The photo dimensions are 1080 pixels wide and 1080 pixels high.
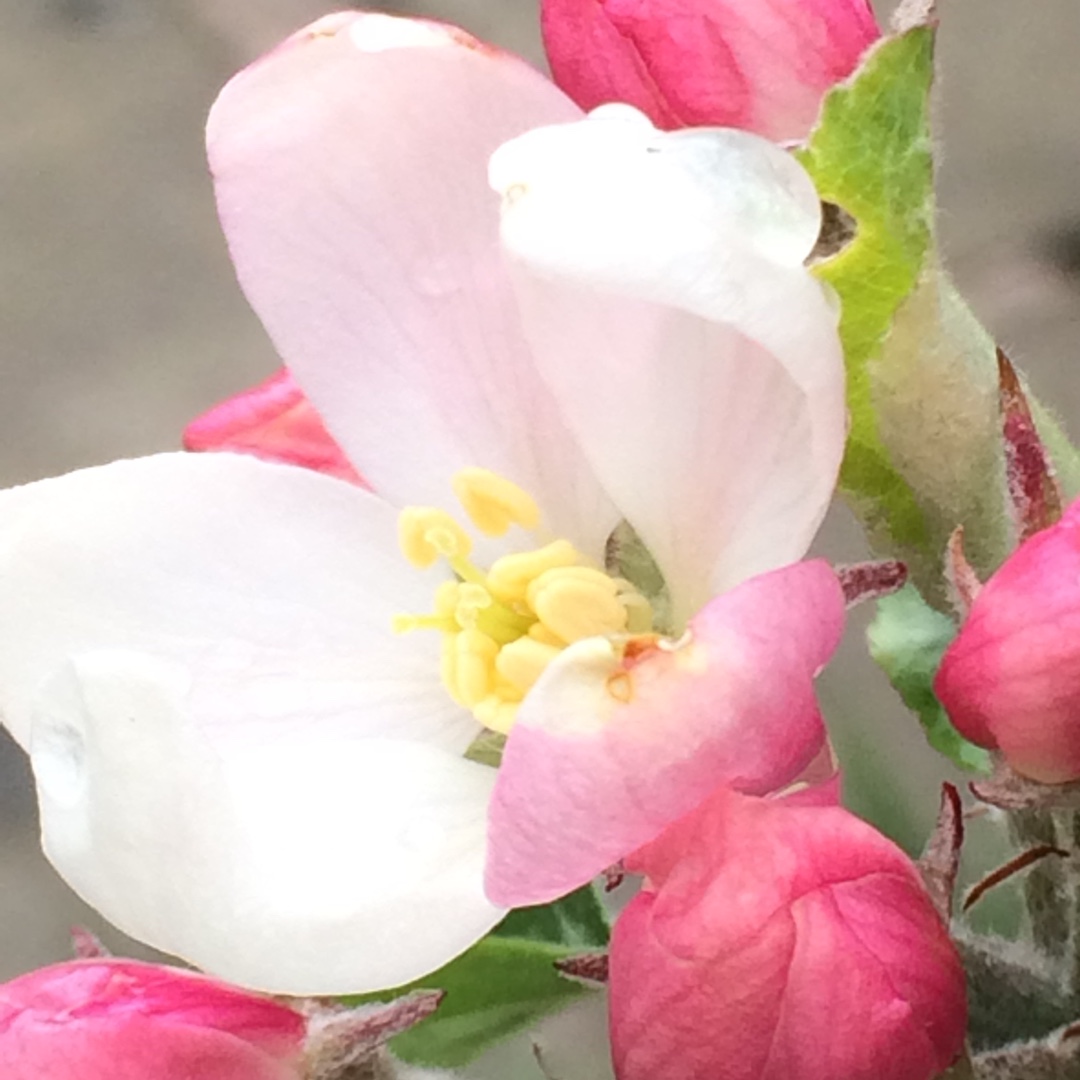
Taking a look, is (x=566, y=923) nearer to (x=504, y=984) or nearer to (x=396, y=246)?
(x=504, y=984)

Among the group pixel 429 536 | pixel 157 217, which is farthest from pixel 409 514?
pixel 157 217

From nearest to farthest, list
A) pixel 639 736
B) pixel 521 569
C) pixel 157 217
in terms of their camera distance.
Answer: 1. pixel 639 736
2. pixel 521 569
3. pixel 157 217

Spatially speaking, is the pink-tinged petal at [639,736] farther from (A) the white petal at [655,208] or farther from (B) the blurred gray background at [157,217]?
(B) the blurred gray background at [157,217]

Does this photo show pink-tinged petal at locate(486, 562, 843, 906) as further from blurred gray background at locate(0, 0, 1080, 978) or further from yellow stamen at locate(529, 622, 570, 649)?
blurred gray background at locate(0, 0, 1080, 978)

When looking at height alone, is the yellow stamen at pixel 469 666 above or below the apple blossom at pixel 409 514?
below

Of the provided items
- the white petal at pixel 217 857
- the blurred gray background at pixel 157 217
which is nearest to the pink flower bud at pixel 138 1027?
the white petal at pixel 217 857
